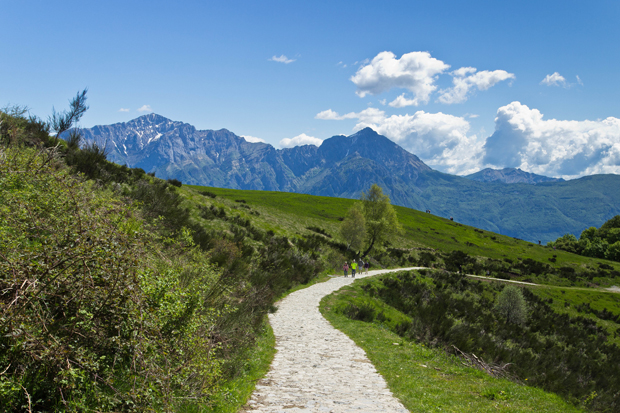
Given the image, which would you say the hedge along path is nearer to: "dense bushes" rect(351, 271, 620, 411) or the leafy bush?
"dense bushes" rect(351, 271, 620, 411)

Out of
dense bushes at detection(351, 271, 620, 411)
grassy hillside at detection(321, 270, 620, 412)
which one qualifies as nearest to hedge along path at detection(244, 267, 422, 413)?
grassy hillside at detection(321, 270, 620, 412)

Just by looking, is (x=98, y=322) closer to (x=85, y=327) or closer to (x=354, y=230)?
(x=85, y=327)

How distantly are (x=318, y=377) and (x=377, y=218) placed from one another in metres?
45.9

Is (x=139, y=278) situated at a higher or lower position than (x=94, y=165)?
lower

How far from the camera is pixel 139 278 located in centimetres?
479

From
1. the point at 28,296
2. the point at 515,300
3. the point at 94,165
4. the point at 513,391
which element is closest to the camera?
the point at 28,296

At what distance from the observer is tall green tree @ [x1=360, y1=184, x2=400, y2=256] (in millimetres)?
51781

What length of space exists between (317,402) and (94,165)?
21459 mm

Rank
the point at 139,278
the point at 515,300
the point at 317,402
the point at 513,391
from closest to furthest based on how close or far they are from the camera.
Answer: the point at 139,278 → the point at 317,402 → the point at 513,391 → the point at 515,300

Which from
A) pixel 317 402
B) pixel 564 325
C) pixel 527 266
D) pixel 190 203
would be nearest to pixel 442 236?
pixel 527 266

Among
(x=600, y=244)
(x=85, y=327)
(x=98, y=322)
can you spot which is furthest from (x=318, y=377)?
(x=600, y=244)

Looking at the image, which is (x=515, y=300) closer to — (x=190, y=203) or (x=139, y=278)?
(x=190, y=203)

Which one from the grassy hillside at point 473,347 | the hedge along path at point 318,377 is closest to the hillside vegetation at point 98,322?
the hedge along path at point 318,377

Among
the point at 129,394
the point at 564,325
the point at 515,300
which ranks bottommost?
the point at 564,325
